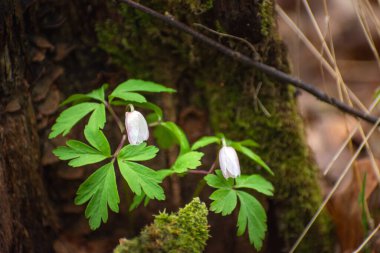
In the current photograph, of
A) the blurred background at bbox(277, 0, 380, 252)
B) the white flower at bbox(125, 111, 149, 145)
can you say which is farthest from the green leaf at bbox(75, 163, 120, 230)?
the blurred background at bbox(277, 0, 380, 252)

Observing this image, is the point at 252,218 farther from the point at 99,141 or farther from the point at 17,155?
the point at 17,155

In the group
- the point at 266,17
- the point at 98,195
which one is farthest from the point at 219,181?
the point at 266,17

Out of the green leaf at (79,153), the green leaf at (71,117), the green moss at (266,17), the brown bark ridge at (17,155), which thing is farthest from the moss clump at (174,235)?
the green moss at (266,17)

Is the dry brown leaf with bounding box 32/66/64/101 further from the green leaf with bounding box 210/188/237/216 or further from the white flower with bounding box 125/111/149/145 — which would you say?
the green leaf with bounding box 210/188/237/216

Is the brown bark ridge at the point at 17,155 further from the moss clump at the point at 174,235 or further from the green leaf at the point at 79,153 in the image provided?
the moss clump at the point at 174,235

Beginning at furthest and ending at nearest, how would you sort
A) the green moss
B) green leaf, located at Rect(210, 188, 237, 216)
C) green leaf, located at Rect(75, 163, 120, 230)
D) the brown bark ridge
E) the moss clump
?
the green moss, the brown bark ridge, green leaf, located at Rect(210, 188, 237, 216), green leaf, located at Rect(75, 163, 120, 230), the moss clump

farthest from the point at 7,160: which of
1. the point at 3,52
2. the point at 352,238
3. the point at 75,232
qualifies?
the point at 352,238

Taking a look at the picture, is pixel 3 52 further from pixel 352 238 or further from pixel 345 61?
pixel 345 61
